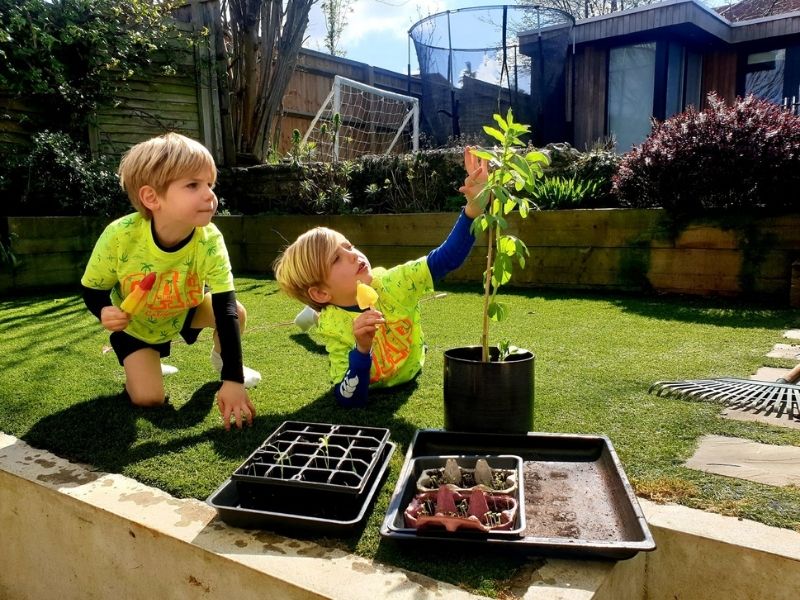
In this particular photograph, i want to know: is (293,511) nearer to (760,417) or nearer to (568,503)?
(568,503)

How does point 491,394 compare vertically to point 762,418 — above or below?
above

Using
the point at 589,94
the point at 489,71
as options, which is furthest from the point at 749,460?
the point at 589,94

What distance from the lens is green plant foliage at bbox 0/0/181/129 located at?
20.5ft

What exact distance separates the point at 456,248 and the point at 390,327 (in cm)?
43

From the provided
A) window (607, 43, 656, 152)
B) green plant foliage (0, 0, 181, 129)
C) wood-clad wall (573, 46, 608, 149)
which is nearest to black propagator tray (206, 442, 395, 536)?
green plant foliage (0, 0, 181, 129)

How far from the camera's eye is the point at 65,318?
13.0 feet

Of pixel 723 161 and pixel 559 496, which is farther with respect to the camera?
pixel 723 161

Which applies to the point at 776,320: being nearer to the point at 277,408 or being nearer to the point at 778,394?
the point at 778,394

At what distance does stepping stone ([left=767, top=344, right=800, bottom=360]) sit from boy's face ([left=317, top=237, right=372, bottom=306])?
198 cm

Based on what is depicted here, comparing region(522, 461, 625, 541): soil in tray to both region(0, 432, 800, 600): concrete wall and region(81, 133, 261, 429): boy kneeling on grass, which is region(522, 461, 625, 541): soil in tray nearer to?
region(0, 432, 800, 600): concrete wall

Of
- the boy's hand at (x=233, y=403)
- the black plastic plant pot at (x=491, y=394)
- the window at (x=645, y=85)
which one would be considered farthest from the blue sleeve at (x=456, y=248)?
the window at (x=645, y=85)

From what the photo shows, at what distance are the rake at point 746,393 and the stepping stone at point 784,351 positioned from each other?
0.79 m

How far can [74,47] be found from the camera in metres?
6.92

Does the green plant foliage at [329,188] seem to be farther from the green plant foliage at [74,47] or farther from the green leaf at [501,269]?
the green leaf at [501,269]
